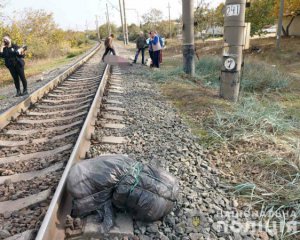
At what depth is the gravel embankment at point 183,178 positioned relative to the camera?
2.58 meters

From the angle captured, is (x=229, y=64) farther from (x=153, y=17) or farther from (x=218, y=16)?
(x=153, y=17)

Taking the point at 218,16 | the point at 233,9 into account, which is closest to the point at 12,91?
the point at 233,9

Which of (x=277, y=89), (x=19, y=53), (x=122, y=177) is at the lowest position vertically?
(x=277, y=89)

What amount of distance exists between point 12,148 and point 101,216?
2.43 meters

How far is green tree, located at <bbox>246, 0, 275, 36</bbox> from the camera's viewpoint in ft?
67.6

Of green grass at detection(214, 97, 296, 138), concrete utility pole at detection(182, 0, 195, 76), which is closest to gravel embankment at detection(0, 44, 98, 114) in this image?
green grass at detection(214, 97, 296, 138)

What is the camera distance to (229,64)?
21.9 ft

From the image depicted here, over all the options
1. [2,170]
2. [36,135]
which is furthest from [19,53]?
[2,170]

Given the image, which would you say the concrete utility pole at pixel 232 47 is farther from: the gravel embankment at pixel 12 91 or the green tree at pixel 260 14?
the green tree at pixel 260 14

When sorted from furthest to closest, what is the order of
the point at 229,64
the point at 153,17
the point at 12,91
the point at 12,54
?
1. the point at 153,17
2. the point at 12,91
3. the point at 12,54
4. the point at 229,64

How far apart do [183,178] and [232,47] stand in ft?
14.0

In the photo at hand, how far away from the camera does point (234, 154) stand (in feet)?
13.4

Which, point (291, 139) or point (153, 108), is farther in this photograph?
point (153, 108)

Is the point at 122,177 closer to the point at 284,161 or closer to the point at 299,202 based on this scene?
the point at 299,202
